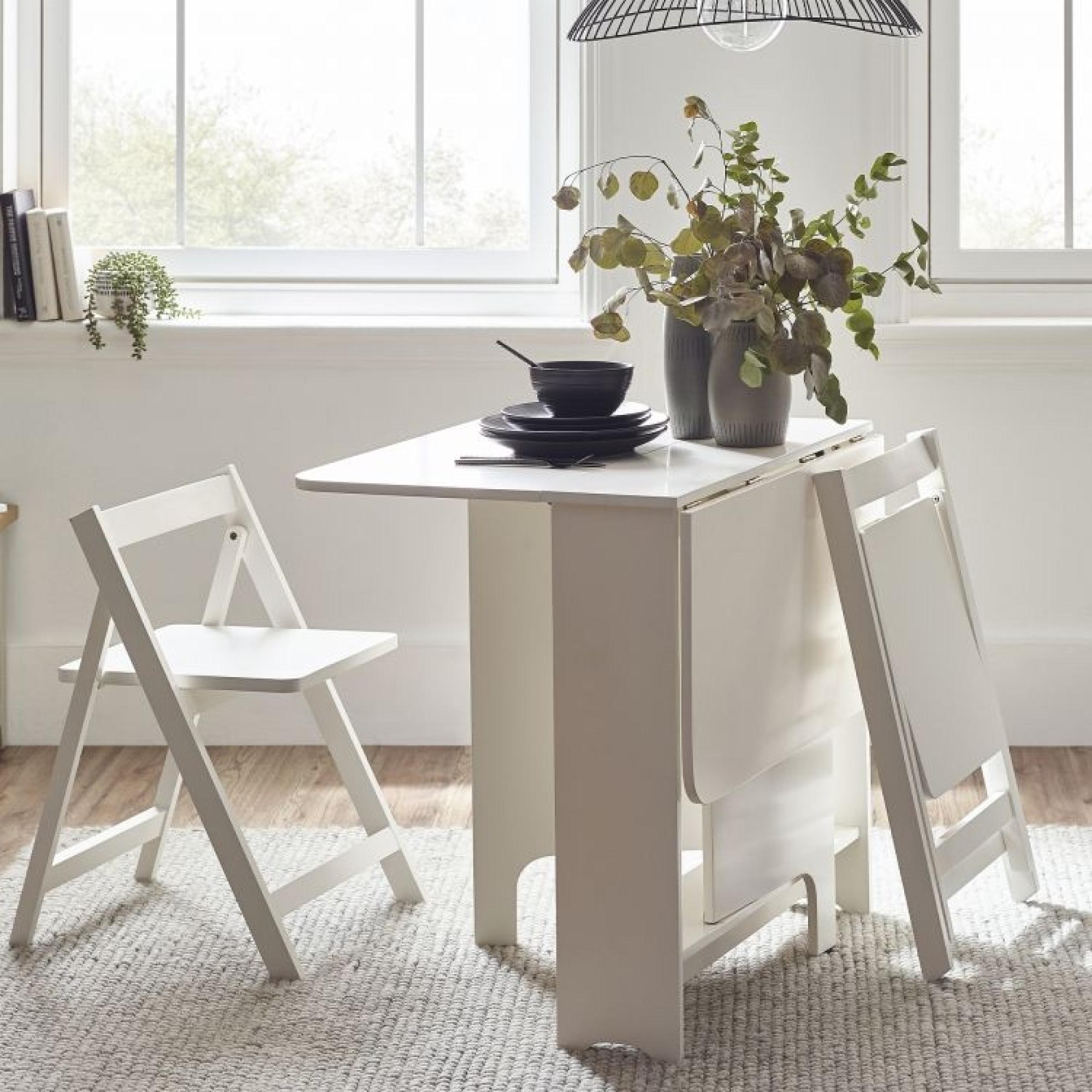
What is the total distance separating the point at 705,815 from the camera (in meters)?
2.39

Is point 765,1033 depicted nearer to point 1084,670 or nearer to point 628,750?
point 628,750

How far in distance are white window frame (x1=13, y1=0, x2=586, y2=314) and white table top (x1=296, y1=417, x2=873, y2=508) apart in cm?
123

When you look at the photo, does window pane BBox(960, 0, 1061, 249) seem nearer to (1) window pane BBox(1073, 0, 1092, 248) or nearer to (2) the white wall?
(1) window pane BBox(1073, 0, 1092, 248)

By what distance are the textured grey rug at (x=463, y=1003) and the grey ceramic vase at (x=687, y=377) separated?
0.79 metres

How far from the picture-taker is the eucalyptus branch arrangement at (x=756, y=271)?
2.38 meters

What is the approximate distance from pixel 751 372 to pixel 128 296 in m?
1.74

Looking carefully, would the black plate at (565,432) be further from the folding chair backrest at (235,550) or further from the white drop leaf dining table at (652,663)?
the folding chair backrest at (235,550)

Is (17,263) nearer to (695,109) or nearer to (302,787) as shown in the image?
(302,787)

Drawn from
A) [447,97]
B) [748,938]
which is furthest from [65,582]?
[748,938]

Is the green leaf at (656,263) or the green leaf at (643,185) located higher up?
the green leaf at (643,185)

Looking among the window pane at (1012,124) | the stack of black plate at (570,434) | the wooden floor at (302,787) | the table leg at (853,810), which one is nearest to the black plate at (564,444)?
the stack of black plate at (570,434)

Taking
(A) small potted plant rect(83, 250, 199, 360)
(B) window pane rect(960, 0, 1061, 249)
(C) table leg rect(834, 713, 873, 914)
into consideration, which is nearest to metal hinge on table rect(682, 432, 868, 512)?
(C) table leg rect(834, 713, 873, 914)

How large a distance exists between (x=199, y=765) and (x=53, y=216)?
1.60 meters

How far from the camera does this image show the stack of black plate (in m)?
2.41
